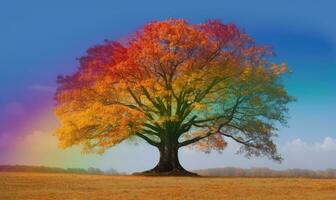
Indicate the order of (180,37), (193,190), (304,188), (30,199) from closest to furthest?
(30,199)
(193,190)
(304,188)
(180,37)

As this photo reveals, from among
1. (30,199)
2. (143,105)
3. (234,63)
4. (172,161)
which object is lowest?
(30,199)

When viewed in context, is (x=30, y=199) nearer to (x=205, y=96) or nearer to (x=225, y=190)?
(x=225, y=190)

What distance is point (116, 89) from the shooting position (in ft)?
139

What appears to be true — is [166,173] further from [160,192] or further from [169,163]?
[160,192]

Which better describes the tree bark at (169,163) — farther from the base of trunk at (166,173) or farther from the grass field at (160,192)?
the grass field at (160,192)

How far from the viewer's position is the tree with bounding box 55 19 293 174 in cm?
4106

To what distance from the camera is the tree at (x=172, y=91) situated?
135ft

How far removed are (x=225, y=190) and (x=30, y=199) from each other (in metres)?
8.69

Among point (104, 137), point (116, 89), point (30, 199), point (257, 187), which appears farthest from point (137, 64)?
point (30, 199)

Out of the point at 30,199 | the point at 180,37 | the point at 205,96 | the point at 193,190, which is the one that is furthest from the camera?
the point at 205,96

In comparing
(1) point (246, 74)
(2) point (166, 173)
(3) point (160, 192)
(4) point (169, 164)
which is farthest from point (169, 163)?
(3) point (160, 192)

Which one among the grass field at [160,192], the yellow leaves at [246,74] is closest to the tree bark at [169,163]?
the yellow leaves at [246,74]

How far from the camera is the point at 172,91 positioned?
42.6m

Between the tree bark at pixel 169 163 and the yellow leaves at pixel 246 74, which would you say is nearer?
the yellow leaves at pixel 246 74
